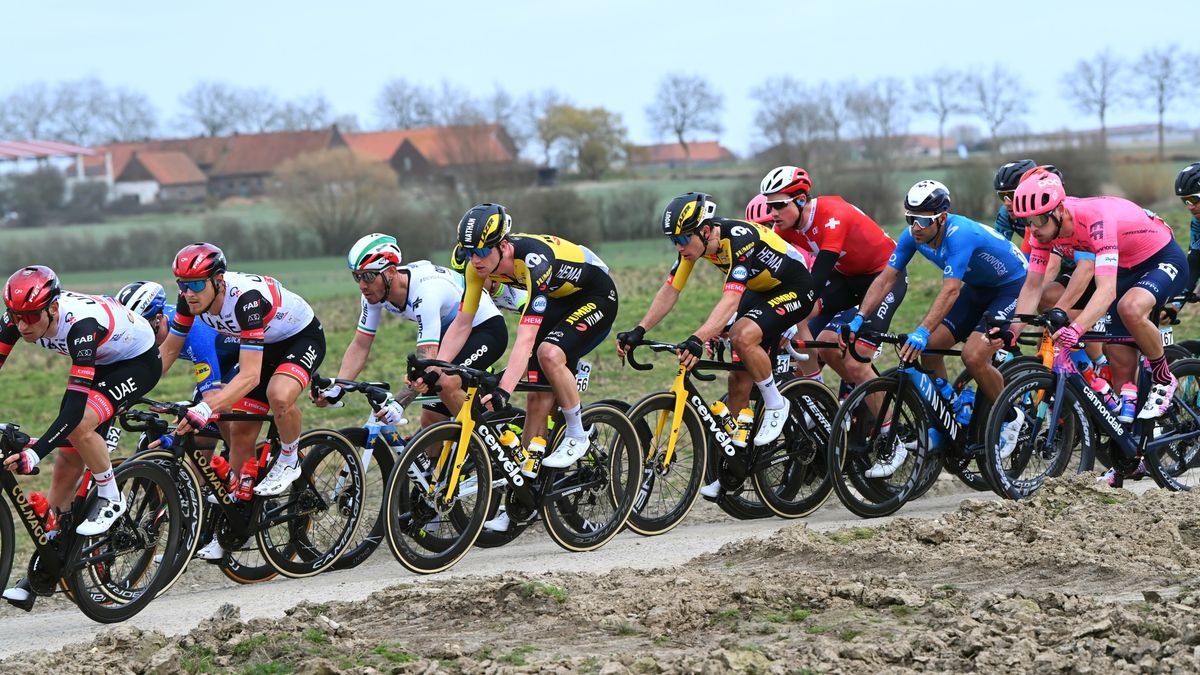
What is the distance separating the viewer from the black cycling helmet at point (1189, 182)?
33.8 ft

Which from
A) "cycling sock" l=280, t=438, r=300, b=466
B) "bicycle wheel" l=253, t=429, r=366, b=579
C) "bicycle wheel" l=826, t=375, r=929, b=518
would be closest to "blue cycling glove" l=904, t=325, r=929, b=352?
"bicycle wheel" l=826, t=375, r=929, b=518

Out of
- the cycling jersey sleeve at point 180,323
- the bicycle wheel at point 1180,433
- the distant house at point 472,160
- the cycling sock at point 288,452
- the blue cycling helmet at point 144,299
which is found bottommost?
the bicycle wheel at point 1180,433

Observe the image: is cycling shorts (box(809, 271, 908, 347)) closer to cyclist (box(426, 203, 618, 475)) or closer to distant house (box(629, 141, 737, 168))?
cyclist (box(426, 203, 618, 475))

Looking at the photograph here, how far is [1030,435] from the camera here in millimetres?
9531

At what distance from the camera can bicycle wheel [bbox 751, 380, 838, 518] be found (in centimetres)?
970

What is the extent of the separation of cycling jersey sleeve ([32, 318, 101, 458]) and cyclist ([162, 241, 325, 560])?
0.56 m

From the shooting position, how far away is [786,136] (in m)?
55.8

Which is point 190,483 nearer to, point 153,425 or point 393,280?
point 153,425

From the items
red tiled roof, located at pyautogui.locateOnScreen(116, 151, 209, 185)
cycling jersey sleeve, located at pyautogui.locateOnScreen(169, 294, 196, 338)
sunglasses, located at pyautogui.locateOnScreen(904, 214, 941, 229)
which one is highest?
red tiled roof, located at pyautogui.locateOnScreen(116, 151, 209, 185)

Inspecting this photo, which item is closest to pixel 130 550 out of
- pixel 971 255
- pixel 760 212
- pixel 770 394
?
pixel 770 394

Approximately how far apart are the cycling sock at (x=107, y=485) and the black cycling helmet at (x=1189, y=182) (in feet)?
24.9

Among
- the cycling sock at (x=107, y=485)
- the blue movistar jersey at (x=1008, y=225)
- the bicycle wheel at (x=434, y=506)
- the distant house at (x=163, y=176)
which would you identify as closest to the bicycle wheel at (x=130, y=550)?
the cycling sock at (x=107, y=485)

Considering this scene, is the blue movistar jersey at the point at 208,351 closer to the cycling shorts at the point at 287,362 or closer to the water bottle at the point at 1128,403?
the cycling shorts at the point at 287,362

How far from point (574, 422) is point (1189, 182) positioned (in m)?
5.02
